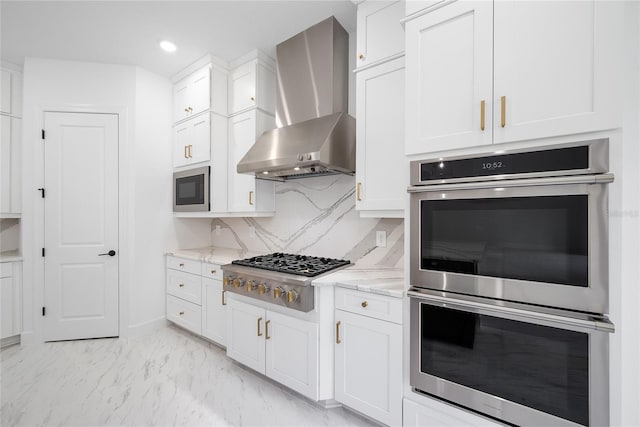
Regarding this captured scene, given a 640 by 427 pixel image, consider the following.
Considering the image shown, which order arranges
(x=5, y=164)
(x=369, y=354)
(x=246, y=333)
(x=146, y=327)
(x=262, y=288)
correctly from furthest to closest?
1. (x=146, y=327)
2. (x=5, y=164)
3. (x=246, y=333)
4. (x=262, y=288)
5. (x=369, y=354)

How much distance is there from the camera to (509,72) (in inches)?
48.3

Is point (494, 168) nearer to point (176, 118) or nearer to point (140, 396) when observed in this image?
point (140, 396)

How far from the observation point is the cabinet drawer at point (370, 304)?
5.19 feet

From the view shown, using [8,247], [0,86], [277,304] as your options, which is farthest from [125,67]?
[277,304]

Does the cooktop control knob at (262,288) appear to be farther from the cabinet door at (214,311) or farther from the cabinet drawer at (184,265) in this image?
the cabinet drawer at (184,265)

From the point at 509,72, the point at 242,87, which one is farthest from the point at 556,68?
the point at 242,87

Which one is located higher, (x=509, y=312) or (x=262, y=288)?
(x=509, y=312)

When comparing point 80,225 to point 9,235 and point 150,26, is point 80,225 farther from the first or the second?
point 150,26

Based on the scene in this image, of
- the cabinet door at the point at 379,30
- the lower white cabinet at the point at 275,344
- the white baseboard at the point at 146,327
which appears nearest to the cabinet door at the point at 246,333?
the lower white cabinet at the point at 275,344

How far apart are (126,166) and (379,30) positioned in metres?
2.84

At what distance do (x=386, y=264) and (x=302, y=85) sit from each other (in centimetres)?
168

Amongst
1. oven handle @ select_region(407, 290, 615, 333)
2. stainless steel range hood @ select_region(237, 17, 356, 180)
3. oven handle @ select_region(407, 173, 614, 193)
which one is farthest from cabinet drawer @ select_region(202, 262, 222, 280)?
oven handle @ select_region(407, 173, 614, 193)

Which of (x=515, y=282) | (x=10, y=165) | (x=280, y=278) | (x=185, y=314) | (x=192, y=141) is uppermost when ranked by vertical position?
(x=192, y=141)

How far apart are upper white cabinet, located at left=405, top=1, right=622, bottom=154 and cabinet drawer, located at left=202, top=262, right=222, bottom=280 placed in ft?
6.77
